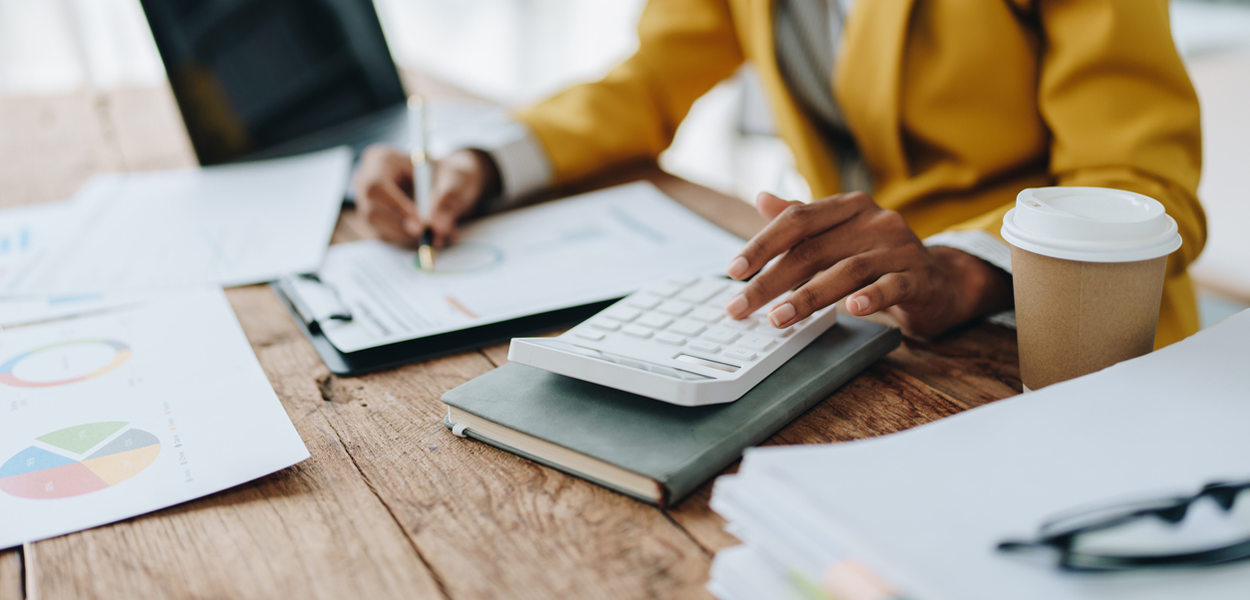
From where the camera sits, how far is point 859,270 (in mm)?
546

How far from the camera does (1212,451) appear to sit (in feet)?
1.14

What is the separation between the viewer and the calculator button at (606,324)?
0.51 meters

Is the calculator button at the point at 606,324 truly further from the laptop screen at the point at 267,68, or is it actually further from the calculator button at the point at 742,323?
the laptop screen at the point at 267,68

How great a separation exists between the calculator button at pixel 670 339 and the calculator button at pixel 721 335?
0.06ft

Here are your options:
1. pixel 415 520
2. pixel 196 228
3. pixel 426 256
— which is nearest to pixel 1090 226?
pixel 415 520

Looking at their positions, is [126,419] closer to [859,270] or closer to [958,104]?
[859,270]

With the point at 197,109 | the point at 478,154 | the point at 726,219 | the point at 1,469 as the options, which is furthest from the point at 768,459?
the point at 197,109

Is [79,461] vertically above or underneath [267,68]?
underneath

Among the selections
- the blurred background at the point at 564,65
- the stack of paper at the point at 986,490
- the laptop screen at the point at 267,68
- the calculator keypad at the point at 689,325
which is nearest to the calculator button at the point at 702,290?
the calculator keypad at the point at 689,325

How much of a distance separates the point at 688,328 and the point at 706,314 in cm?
3

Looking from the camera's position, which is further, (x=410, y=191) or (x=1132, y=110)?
(x=410, y=191)

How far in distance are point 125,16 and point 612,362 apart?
108 inches

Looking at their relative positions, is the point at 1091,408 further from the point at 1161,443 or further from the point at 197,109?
the point at 197,109

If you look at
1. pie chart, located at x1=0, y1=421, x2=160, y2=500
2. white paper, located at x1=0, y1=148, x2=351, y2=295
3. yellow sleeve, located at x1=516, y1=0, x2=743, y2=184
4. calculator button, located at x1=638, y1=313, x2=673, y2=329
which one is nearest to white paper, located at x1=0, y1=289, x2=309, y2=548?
pie chart, located at x1=0, y1=421, x2=160, y2=500
